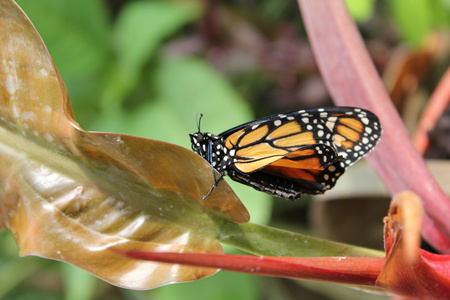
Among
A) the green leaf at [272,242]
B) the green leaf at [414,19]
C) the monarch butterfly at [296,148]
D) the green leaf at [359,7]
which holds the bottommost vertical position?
the green leaf at [272,242]

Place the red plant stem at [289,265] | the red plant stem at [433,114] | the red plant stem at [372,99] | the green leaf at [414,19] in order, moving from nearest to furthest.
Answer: the red plant stem at [289,265], the red plant stem at [372,99], the red plant stem at [433,114], the green leaf at [414,19]

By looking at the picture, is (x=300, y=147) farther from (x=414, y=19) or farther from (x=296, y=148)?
(x=414, y=19)

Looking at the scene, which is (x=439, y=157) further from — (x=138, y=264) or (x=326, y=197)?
(x=138, y=264)

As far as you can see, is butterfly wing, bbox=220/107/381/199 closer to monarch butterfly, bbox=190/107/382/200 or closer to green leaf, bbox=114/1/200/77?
monarch butterfly, bbox=190/107/382/200

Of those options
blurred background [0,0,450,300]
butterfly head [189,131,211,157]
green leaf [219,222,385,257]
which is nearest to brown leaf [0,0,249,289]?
green leaf [219,222,385,257]

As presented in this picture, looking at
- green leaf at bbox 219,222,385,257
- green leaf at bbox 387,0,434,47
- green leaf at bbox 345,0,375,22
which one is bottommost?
green leaf at bbox 219,222,385,257

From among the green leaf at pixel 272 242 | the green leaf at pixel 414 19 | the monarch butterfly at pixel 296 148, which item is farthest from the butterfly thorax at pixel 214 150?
the green leaf at pixel 414 19

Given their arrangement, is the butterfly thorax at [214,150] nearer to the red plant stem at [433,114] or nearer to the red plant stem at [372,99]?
the red plant stem at [372,99]
